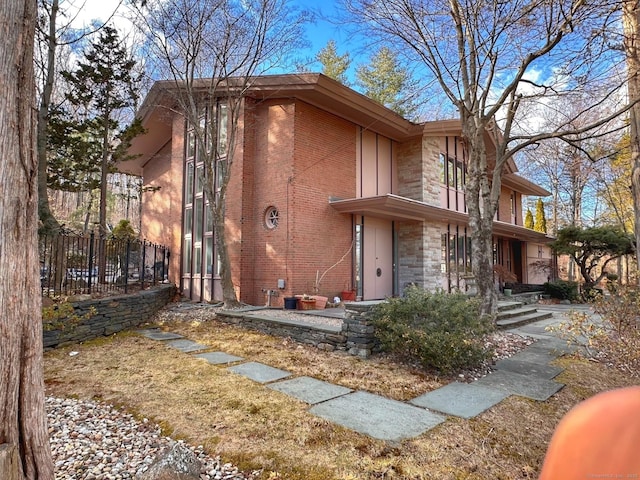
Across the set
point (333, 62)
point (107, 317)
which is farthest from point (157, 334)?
point (333, 62)

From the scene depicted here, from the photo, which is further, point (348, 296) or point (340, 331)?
point (348, 296)

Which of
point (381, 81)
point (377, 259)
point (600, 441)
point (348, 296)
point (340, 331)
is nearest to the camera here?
point (600, 441)

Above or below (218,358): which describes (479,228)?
above

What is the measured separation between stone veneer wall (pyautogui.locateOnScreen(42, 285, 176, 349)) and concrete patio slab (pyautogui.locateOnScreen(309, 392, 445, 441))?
16.1 ft

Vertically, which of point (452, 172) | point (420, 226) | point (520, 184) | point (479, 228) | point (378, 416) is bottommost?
point (378, 416)

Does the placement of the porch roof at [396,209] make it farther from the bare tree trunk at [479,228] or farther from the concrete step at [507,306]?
the concrete step at [507,306]

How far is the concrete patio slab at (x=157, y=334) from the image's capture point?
7.07 metres

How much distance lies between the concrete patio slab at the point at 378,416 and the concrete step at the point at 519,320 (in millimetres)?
5222

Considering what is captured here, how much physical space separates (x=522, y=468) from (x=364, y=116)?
33.8ft

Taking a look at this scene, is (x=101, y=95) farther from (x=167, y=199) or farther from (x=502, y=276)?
(x=502, y=276)

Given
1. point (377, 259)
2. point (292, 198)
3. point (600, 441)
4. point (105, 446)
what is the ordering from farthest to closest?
point (377, 259)
point (292, 198)
point (105, 446)
point (600, 441)

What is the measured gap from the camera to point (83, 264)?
7.97 m

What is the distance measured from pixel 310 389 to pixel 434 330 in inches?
79.8

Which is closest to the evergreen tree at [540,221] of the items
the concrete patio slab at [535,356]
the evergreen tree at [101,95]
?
the concrete patio slab at [535,356]
